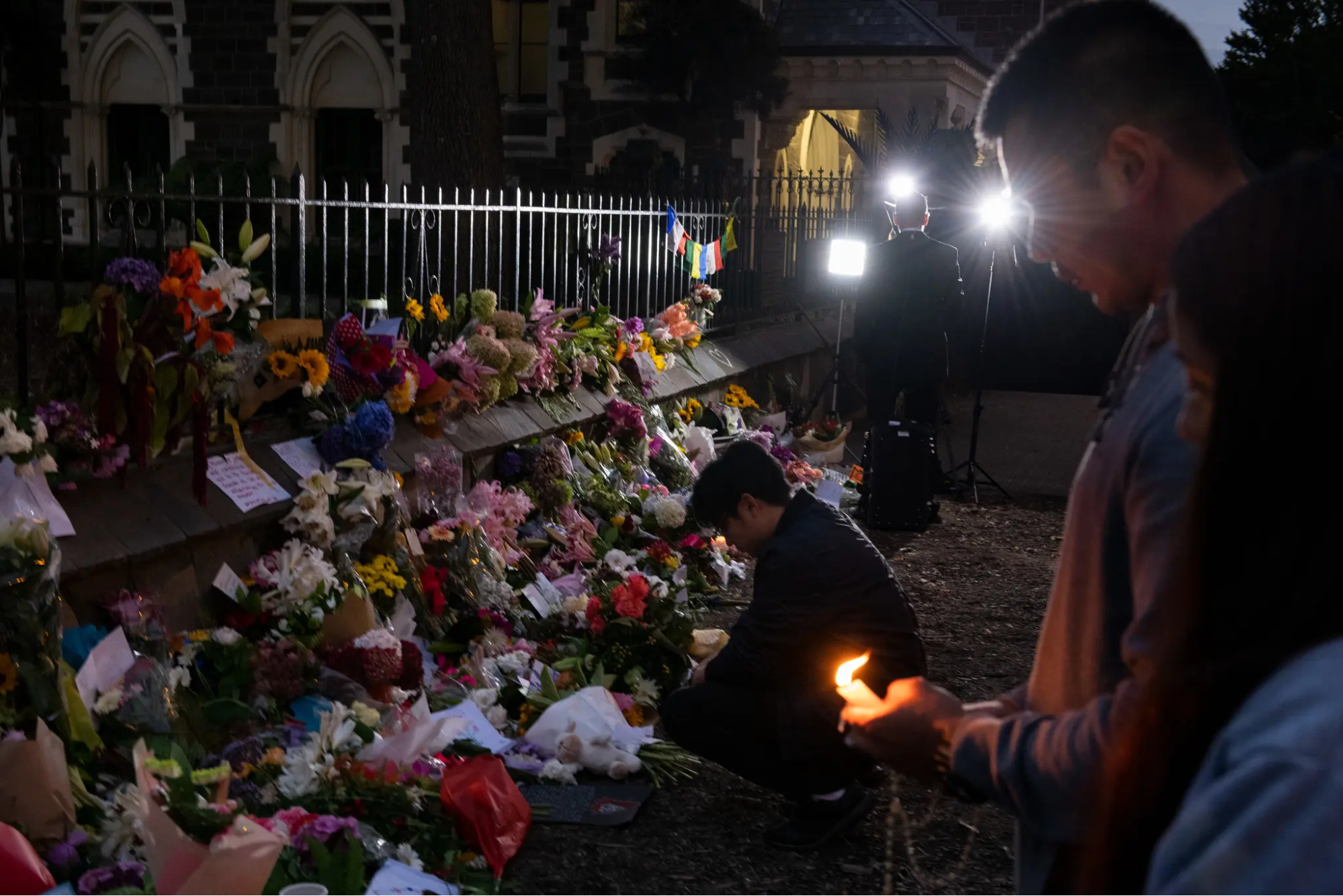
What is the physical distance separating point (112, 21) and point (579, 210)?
18167 mm

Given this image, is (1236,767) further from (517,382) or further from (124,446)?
(517,382)

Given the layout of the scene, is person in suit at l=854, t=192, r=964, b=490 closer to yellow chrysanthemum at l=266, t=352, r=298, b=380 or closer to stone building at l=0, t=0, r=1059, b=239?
yellow chrysanthemum at l=266, t=352, r=298, b=380

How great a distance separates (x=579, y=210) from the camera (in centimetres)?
887

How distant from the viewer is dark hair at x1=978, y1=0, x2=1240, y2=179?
1699 mm

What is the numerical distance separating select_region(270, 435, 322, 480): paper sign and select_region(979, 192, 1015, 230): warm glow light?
243 inches

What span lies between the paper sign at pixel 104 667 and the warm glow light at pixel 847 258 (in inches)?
320

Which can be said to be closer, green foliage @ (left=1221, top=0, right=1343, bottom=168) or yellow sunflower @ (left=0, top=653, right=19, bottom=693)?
yellow sunflower @ (left=0, top=653, right=19, bottom=693)

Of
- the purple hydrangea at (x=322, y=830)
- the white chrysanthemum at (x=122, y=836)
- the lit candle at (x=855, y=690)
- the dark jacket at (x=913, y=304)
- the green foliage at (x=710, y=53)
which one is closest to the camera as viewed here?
the lit candle at (x=855, y=690)

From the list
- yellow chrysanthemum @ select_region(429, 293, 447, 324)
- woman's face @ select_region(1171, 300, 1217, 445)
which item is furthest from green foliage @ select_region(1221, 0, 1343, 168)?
woman's face @ select_region(1171, 300, 1217, 445)

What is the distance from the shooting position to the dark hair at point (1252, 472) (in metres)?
1.14

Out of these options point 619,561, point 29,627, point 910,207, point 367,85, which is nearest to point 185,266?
point 29,627

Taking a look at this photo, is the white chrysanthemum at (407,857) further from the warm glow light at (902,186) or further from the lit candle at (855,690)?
the warm glow light at (902,186)

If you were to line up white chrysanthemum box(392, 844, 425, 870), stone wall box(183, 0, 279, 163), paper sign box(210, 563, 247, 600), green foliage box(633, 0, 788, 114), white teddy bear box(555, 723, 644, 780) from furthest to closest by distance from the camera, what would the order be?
stone wall box(183, 0, 279, 163) < green foliage box(633, 0, 788, 114) < paper sign box(210, 563, 247, 600) < white teddy bear box(555, 723, 644, 780) < white chrysanthemum box(392, 844, 425, 870)

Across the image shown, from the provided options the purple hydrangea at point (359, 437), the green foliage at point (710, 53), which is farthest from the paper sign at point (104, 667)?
the green foliage at point (710, 53)
